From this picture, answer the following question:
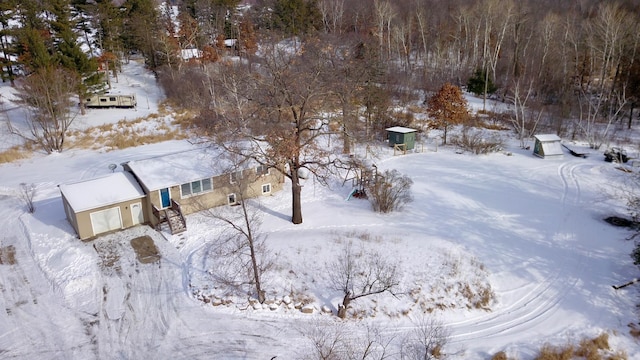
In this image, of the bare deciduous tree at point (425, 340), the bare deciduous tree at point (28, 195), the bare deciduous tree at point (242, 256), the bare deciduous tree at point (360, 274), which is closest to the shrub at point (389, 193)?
the bare deciduous tree at point (360, 274)

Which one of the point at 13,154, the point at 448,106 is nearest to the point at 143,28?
the point at 13,154

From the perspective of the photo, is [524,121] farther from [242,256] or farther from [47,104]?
[47,104]

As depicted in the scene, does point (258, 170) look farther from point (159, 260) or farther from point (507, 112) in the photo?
point (507, 112)

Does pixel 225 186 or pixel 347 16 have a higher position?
pixel 347 16

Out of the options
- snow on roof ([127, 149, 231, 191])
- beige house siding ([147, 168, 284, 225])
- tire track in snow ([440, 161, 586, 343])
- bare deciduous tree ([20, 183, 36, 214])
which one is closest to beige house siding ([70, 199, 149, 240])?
beige house siding ([147, 168, 284, 225])

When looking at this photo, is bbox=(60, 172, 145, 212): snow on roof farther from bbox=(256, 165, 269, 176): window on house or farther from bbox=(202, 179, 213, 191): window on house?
bbox=(256, 165, 269, 176): window on house

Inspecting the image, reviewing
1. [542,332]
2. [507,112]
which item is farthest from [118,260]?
[507,112]
